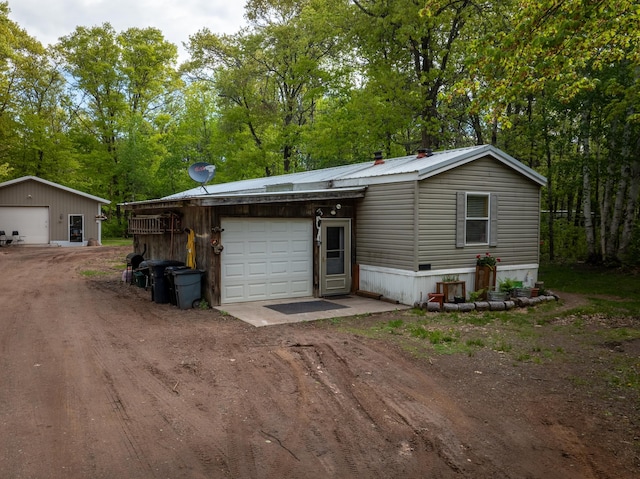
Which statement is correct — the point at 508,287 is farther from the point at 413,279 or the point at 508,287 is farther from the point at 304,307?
the point at 304,307

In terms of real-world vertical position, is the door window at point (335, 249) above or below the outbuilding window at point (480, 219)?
below

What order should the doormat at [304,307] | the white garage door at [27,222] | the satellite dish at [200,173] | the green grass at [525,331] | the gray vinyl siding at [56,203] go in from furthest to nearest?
the white garage door at [27,222]
the gray vinyl siding at [56,203]
the satellite dish at [200,173]
the doormat at [304,307]
the green grass at [525,331]

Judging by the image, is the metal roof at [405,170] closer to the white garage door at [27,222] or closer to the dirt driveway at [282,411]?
the dirt driveway at [282,411]

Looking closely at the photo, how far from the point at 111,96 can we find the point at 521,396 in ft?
111

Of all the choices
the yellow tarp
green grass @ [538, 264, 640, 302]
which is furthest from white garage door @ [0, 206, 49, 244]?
green grass @ [538, 264, 640, 302]

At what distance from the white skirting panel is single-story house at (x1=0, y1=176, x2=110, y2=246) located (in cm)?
2018

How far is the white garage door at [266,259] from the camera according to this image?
10.4 m

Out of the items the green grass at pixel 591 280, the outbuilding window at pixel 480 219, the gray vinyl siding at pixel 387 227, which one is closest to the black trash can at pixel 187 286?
the gray vinyl siding at pixel 387 227

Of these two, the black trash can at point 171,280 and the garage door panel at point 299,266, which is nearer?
the black trash can at point 171,280

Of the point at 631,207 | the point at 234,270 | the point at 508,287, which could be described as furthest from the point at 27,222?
the point at 631,207

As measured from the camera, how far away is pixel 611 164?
15.0 metres

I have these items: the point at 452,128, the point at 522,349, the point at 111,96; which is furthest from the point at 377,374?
the point at 111,96

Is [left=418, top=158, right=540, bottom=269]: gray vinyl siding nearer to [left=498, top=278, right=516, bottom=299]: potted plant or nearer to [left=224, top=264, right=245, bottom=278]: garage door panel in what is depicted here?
[left=498, top=278, right=516, bottom=299]: potted plant

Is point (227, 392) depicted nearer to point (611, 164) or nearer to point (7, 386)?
point (7, 386)
